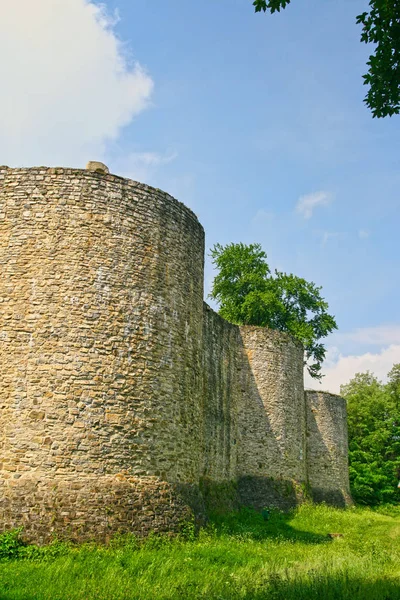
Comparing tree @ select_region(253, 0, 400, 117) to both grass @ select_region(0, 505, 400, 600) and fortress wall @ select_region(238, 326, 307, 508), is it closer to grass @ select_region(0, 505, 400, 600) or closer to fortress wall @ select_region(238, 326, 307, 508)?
grass @ select_region(0, 505, 400, 600)

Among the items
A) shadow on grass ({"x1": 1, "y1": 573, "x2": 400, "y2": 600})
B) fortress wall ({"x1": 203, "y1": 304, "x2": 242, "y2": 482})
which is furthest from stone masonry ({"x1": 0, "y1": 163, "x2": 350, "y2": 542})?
fortress wall ({"x1": 203, "y1": 304, "x2": 242, "y2": 482})

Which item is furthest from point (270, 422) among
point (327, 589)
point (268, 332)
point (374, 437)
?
point (374, 437)

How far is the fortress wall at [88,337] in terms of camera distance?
36.7ft

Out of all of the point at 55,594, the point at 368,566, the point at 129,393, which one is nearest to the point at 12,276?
the point at 129,393

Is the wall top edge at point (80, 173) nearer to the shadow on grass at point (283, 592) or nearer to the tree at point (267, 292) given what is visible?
the shadow on grass at point (283, 592)

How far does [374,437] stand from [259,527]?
25.8m

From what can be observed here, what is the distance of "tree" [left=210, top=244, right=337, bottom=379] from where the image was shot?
A: 117 feet

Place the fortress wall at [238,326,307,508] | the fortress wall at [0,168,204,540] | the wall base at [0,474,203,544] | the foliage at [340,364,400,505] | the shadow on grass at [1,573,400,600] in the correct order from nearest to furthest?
the shadow on grass at [1,573,400,600] < the wall base at [0,474,203,544] < the fortress wall at [0,168,204,540] < the fortress wall at [238,326,307,508] < the foliage at [340,364,400,505]

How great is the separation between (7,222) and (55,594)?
7212 millimetres

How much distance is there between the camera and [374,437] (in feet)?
135

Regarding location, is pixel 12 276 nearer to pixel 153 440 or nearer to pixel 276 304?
pixel 153 440

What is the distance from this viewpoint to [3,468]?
10.9m

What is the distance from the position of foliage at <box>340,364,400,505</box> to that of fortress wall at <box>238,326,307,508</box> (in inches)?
514

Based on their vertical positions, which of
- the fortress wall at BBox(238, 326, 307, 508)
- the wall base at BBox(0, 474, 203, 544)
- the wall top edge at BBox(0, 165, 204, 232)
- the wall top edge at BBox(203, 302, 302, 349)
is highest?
the wall top edge at BBox(0, 165, 204, 232)
